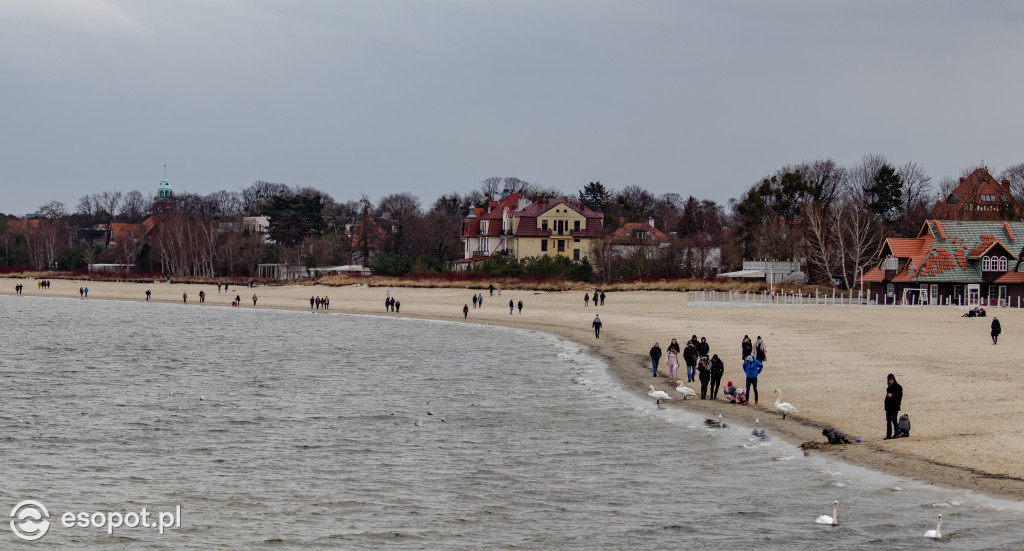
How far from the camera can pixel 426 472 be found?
18812 mm

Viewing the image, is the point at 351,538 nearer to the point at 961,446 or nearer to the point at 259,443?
the point at 259,443

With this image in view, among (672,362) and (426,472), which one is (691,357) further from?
(426,472)

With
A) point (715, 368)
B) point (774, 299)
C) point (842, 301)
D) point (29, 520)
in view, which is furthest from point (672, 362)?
point (774, 299)

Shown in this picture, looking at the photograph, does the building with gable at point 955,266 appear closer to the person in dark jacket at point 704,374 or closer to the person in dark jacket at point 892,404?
the person in dark jacket at point 704,374

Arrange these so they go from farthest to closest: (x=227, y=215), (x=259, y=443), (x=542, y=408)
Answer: (x=227, y=215) < (x=542, y=408) < (x=259, y=443)

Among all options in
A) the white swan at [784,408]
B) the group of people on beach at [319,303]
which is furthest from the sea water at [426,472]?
the group of people on beach at [319,303]

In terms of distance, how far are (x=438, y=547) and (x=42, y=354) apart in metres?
36.2

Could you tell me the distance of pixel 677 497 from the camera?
16766 mm

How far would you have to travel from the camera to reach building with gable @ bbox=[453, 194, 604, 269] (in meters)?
104

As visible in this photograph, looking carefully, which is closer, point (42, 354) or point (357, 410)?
point (357, 410)

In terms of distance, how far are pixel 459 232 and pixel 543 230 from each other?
19283 mm

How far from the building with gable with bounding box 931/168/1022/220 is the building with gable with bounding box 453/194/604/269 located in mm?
33322

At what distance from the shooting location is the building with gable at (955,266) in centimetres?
6228

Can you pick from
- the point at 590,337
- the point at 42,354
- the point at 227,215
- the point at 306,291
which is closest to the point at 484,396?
the point at 590,337
